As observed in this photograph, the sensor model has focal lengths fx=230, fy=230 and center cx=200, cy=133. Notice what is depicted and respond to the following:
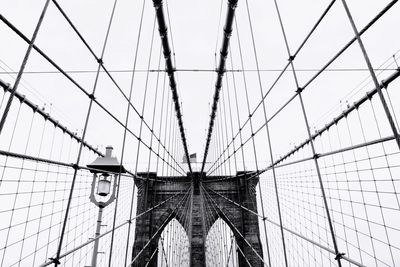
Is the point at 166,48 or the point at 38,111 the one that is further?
the point at 166,48

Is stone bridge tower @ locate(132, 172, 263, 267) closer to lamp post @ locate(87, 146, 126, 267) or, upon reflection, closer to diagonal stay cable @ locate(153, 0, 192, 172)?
diagonal stay cable @ locate(153, 0, 192, 172)

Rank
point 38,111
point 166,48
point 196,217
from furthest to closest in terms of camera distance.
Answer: point 196,217 < point 166,48 < point 38,111

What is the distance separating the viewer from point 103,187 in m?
3.79

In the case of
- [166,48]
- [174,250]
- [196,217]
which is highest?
[166,48]

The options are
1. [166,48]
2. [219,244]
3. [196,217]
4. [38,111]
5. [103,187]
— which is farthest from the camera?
[196,217]

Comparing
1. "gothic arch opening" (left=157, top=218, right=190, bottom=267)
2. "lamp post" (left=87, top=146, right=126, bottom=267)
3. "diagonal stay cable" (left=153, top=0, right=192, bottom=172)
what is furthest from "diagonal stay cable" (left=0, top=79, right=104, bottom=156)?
"gothic arch opening" (left=157, top=218, right=190, bottom=267)

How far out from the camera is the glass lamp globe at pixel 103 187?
378 cm

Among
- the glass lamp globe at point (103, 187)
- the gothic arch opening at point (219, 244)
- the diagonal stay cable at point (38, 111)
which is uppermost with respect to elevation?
Result: the diagonal stay cable at point (38, 111)

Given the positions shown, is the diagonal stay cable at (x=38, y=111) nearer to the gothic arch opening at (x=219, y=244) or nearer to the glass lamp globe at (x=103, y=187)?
the glass lamp globe at (x=103, y=187)

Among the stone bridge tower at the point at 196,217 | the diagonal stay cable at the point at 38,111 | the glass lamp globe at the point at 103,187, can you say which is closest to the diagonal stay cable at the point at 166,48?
the diagonal stay cable at the point at 38,111

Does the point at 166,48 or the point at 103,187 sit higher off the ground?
the point at 166,48

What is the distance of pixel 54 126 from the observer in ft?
17.2

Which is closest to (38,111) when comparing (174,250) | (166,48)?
(166,48)

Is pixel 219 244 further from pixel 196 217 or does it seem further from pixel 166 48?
pixel 166 48
